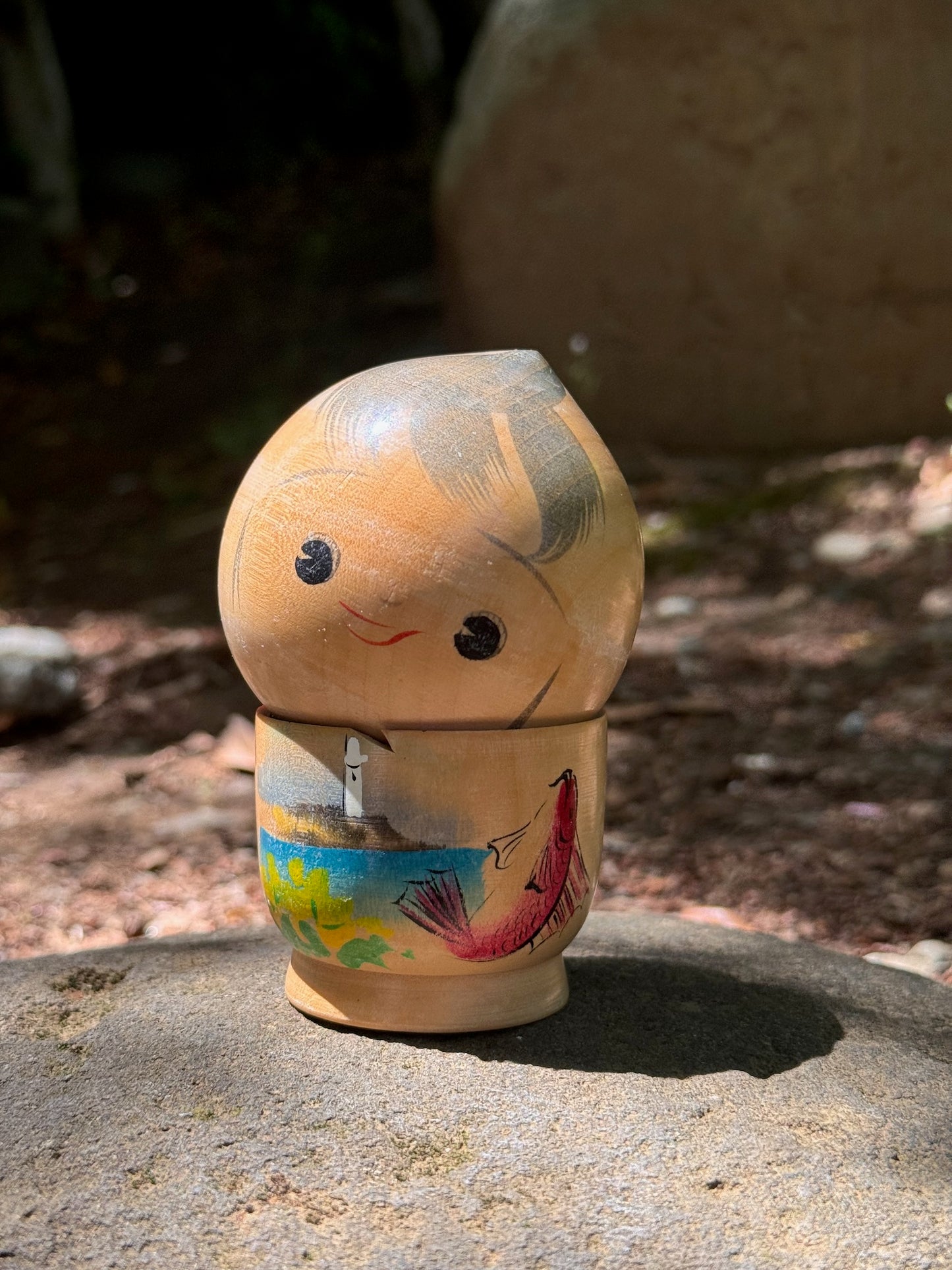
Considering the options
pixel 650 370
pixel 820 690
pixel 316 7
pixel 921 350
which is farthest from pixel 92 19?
pixel 820 690

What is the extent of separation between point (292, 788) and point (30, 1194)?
750 mm

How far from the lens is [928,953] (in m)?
3.26

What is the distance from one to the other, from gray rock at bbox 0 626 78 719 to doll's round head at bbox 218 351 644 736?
2821 millimetres

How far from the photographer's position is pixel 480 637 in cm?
219

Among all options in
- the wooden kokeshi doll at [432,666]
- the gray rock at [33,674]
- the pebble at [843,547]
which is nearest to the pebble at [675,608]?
the pebble at [843,547]

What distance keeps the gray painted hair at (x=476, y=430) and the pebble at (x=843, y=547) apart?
363cm

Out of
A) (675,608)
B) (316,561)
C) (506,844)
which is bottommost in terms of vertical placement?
(675,608)

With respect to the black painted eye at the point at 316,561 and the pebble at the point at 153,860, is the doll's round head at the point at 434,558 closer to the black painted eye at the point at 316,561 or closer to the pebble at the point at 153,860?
the black painted eye at the point at 316,561

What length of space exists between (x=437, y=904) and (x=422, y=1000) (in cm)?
21

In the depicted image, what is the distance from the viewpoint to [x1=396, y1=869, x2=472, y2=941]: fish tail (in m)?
2.29

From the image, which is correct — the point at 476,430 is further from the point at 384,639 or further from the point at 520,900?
the point at 520,900

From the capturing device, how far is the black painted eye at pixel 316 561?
7.20 ft

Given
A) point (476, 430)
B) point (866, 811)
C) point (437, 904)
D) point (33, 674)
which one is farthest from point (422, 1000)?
point (33, 674)

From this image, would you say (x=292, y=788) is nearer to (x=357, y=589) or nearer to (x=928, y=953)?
(x=357, y=589)
